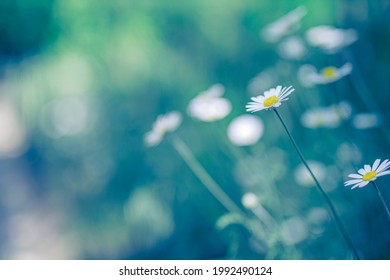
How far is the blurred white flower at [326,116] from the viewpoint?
0.82 meters

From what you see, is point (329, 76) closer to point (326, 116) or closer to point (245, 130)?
point (326, 116)

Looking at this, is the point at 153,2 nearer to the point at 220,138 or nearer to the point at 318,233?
the point at 220,138

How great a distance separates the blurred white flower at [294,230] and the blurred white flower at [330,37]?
0.36m

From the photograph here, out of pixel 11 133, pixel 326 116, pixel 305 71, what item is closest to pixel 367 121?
pixel 326 116

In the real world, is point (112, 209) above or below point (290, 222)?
above

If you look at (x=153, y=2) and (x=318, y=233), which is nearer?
(x=318, y=233)

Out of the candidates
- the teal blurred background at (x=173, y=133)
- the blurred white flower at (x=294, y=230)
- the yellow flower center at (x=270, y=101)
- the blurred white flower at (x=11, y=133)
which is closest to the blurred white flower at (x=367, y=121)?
the teal blurred background at (x=173, y=133)

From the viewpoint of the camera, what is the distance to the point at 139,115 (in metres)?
1.15

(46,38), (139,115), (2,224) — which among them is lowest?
(2,224)

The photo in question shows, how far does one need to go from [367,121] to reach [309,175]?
155 millimetres

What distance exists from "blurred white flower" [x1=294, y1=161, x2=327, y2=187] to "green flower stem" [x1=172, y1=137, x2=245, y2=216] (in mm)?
141

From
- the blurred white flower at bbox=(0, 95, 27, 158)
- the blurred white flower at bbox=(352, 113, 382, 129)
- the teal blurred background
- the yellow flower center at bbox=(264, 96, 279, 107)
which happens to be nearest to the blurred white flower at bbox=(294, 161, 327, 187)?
the teal blurred background

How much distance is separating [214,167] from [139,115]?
280 mm
